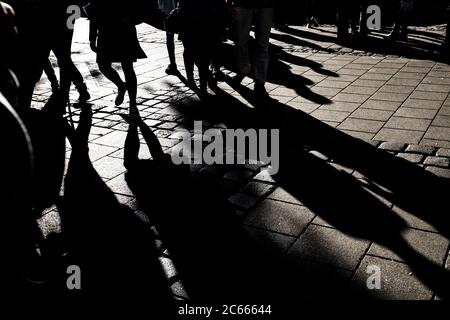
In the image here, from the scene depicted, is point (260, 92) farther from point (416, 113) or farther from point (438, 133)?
point (438, 133)

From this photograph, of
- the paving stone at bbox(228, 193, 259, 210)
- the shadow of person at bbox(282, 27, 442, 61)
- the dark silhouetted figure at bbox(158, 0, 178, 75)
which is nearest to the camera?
the paving stone at bbox(228, 193, 259, 210)

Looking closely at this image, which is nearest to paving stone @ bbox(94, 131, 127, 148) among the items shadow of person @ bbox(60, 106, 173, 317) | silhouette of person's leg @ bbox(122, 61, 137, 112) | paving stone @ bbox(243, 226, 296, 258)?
silhouette of person's leg @ bbox(122, 61, 137, 112)

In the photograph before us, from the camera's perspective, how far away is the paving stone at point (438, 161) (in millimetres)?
4020

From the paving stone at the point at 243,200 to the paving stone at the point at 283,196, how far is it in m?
0.15

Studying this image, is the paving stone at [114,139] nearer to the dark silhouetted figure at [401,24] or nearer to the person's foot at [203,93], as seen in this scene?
the person's foot at [203,93]

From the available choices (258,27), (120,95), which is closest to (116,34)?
(120,95)

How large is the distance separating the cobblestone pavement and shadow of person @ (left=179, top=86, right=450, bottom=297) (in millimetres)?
35

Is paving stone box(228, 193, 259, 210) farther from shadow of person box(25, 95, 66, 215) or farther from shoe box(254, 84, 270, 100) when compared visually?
shoe box(254, 84, 270, 100)

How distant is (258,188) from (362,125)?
1880 mm

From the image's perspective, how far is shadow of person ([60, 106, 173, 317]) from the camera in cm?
267

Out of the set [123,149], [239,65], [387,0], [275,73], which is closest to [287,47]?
[275,73]

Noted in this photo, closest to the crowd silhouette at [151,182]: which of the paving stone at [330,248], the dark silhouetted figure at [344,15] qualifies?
the paving stone at [330,248]
